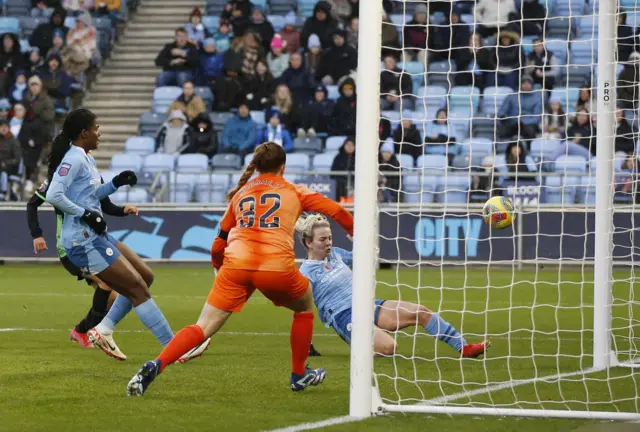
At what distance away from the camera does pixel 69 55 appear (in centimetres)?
2455

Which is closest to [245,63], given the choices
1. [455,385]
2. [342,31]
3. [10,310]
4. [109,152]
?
[342,31]

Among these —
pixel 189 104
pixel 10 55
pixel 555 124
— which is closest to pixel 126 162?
pixel 189 104

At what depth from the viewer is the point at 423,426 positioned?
5.93 m

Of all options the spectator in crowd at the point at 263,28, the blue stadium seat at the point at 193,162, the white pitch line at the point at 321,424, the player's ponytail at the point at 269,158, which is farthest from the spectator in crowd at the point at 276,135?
the white pitch line at the point at 321,424

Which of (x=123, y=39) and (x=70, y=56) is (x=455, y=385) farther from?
(x=123, y=39)

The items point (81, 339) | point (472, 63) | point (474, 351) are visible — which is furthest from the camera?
point (472, 63)

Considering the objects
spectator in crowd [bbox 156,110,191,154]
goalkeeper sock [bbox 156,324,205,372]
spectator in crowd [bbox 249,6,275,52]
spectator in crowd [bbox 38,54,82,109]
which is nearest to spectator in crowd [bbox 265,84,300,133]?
spectator in crowd [bbox 156,110,191,154]

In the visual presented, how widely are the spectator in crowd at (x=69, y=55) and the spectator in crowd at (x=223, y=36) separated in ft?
9.44

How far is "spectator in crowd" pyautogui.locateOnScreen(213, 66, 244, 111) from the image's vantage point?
886 inches

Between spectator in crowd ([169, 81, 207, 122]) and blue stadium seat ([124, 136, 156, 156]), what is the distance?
0.74 m

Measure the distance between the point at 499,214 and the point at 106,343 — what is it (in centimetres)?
307

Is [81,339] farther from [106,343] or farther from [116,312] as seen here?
[106,343]

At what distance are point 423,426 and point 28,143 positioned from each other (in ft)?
56.8

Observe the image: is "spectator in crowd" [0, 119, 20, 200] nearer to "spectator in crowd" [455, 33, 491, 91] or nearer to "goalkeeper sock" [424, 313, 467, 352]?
"spectator in crowd" [455, 33, 491, 91]
